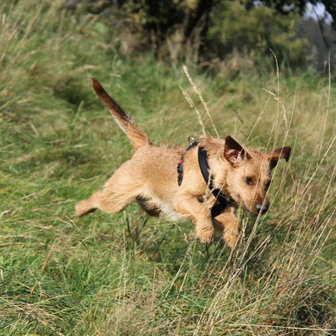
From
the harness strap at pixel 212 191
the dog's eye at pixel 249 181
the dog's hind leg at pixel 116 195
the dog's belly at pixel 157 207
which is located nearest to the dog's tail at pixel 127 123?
the dog's hind leg at pixel 116 195

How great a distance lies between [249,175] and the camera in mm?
2969

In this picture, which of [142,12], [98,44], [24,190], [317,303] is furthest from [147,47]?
[317,303]

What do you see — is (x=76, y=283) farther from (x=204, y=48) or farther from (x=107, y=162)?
(x=204, y=48)

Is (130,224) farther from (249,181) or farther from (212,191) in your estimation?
(249,181)

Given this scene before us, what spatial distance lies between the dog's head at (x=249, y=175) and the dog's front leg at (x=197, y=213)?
0.77ft

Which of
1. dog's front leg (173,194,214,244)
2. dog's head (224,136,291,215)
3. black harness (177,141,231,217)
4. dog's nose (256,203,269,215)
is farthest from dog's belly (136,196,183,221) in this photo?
dog's nose (256,203,269,215)

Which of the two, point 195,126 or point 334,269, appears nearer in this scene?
point 334,269

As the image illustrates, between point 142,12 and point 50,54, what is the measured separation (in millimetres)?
2382

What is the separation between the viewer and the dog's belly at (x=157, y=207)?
3438mm

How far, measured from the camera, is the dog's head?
2.86 m

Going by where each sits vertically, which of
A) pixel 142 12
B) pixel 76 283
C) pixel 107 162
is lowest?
pixel 107 162

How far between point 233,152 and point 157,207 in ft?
3.20

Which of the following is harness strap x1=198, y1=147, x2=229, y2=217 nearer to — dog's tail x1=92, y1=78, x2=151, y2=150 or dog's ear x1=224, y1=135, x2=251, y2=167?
dog's ear x1=224, y1=135, x2=251, y2=167

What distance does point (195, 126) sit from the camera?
5246 mm
